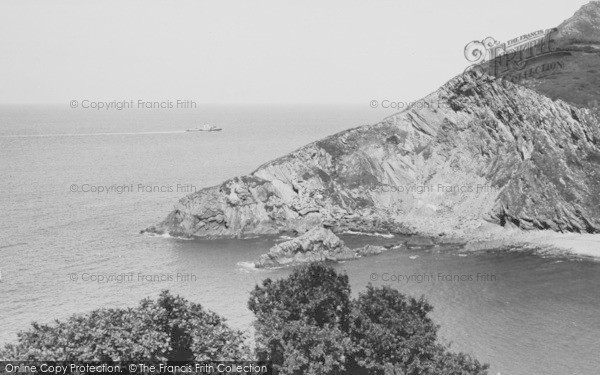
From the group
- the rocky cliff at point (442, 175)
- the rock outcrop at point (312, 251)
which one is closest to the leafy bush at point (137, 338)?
the rock outcrop at point (312, 251)

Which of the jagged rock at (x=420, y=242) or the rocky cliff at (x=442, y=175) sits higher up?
the rocky cliff at (x=442, y=175)

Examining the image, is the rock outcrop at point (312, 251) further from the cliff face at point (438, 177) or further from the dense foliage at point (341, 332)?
the dense foliage at point (341, 332)

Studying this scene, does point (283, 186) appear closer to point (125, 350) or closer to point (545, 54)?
point (545, 54)

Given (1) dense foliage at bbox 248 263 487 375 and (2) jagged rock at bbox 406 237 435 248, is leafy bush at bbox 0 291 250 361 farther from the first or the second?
(2) jagged rock at bbox 406 237 435 248

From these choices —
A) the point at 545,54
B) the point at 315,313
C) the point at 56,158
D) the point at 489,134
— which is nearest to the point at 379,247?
the point at 489,134

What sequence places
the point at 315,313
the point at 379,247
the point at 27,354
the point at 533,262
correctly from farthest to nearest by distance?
the point at 379,247, the point at 533,262, the point at 315,313, the point at 27,354

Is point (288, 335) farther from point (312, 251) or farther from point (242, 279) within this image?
point (312, 251)
